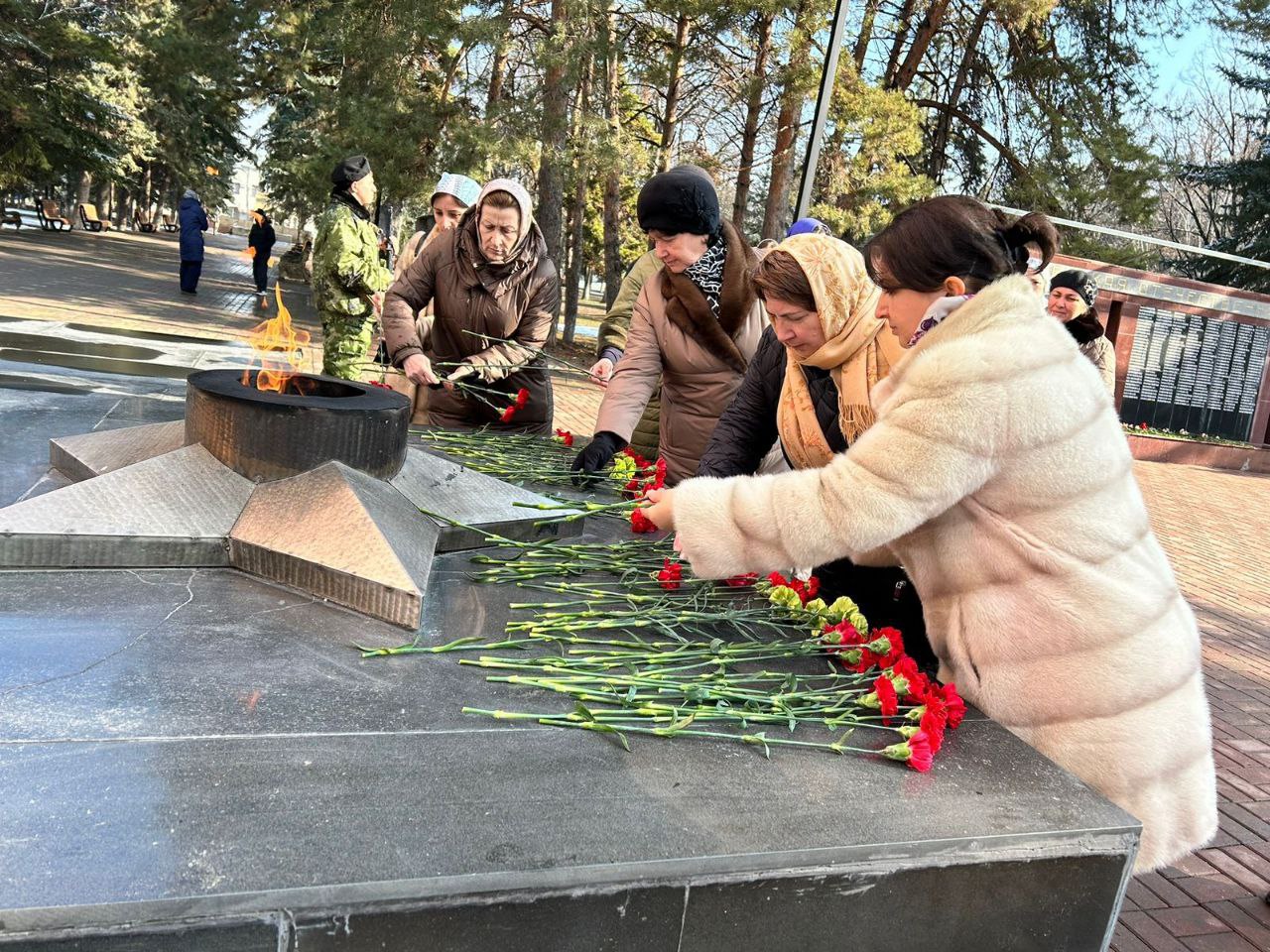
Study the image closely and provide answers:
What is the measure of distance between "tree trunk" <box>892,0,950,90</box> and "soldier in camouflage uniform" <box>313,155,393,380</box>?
11639mm

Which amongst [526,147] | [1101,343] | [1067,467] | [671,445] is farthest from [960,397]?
[526,147]

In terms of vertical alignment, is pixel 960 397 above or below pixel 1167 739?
above

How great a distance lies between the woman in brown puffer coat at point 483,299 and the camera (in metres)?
4.03

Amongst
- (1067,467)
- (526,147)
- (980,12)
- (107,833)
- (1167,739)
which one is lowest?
(107,833)

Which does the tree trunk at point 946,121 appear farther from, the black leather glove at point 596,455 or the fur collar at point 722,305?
the black leather glove at point 596,455

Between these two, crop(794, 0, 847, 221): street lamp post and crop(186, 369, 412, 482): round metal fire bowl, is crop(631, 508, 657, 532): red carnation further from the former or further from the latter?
crop(794, 0, 847, 221): street lamp post

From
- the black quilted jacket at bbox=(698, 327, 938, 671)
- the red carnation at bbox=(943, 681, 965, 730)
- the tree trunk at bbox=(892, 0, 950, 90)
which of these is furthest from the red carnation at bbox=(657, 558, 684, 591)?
the tree trunk at bbox=(892, 0, 950, 90)

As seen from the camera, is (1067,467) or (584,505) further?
(584,505)

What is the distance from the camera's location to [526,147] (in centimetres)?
1230

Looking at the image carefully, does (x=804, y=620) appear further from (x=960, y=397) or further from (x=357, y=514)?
(x=357, y=514)

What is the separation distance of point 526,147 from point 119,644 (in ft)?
36.6

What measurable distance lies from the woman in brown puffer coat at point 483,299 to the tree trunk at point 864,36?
10814mm

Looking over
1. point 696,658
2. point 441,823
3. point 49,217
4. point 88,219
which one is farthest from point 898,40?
point 88,219

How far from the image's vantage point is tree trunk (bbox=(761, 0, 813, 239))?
11.8 metres
